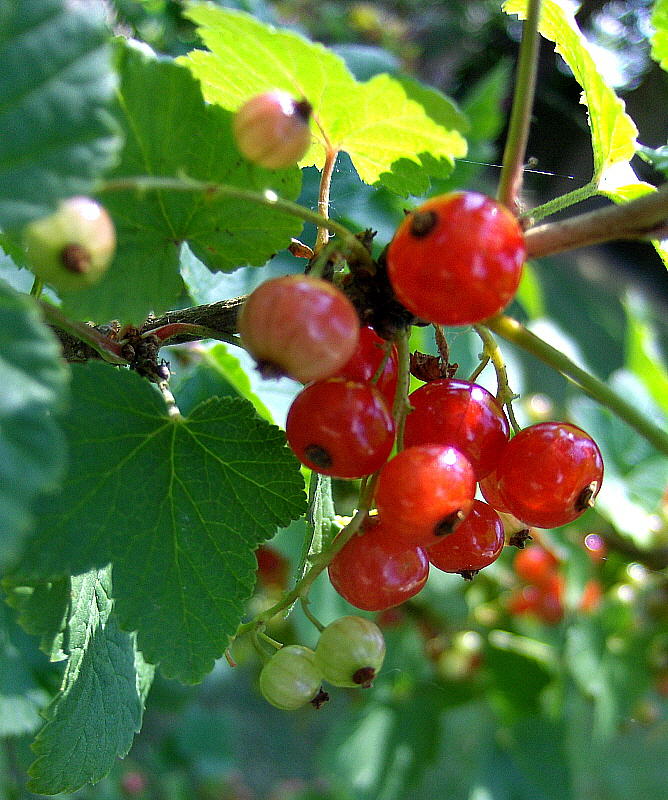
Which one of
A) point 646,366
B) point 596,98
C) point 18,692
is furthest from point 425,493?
point 646,366

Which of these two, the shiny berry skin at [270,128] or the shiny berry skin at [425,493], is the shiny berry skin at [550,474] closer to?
the shiny berry skin at [425,493]

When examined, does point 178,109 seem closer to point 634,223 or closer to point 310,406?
point 310,406

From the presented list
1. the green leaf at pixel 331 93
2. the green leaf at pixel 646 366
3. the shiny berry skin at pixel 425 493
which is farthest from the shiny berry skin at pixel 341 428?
the green leaf at pixel 646 366

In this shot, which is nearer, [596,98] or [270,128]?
[270,128]

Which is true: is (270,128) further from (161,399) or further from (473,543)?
(473,543)

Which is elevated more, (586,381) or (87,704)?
(586,381)

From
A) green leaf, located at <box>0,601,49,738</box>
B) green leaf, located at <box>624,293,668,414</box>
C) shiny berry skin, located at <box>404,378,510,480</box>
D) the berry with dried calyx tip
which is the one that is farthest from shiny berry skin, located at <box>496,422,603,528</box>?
green leaf, located at <box>624,293,668,414</box>
